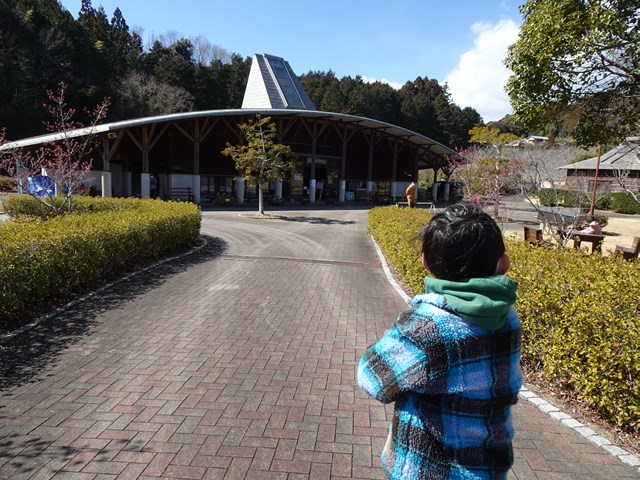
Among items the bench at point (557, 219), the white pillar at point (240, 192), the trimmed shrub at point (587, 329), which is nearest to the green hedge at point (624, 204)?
the bench at point (557, 219)

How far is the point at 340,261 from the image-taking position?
977 centimetres

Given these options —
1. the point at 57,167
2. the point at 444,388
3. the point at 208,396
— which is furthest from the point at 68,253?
the point at 57,167

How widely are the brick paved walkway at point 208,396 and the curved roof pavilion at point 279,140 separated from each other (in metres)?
15.8

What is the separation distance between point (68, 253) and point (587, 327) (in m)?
6.31

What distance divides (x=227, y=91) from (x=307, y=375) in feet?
158

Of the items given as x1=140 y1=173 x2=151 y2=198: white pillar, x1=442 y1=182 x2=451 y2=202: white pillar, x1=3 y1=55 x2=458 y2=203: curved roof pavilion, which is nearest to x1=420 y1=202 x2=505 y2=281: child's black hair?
x1=3 y1=55 x2=458 y2=203: curved roof pavilion

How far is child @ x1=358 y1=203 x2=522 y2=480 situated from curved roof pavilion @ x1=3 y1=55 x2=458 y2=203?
19686 millimetres

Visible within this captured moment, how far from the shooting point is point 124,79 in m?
39.7

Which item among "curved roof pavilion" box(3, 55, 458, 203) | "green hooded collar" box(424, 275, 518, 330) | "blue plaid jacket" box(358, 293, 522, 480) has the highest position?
"curved roof pavilion" box(3, 55, 458, 203)

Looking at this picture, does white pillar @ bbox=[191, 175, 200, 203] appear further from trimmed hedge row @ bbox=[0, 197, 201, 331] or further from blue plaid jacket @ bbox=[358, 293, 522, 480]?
blue plaid jacket @ bbox=[358, 293, 522, 480]

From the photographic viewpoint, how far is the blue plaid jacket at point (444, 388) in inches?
49.0

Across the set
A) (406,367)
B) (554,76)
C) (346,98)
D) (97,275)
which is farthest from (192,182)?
(346,98)

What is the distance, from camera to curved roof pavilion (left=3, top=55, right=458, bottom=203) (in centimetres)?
2325

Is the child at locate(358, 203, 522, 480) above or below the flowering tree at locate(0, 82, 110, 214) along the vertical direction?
below
